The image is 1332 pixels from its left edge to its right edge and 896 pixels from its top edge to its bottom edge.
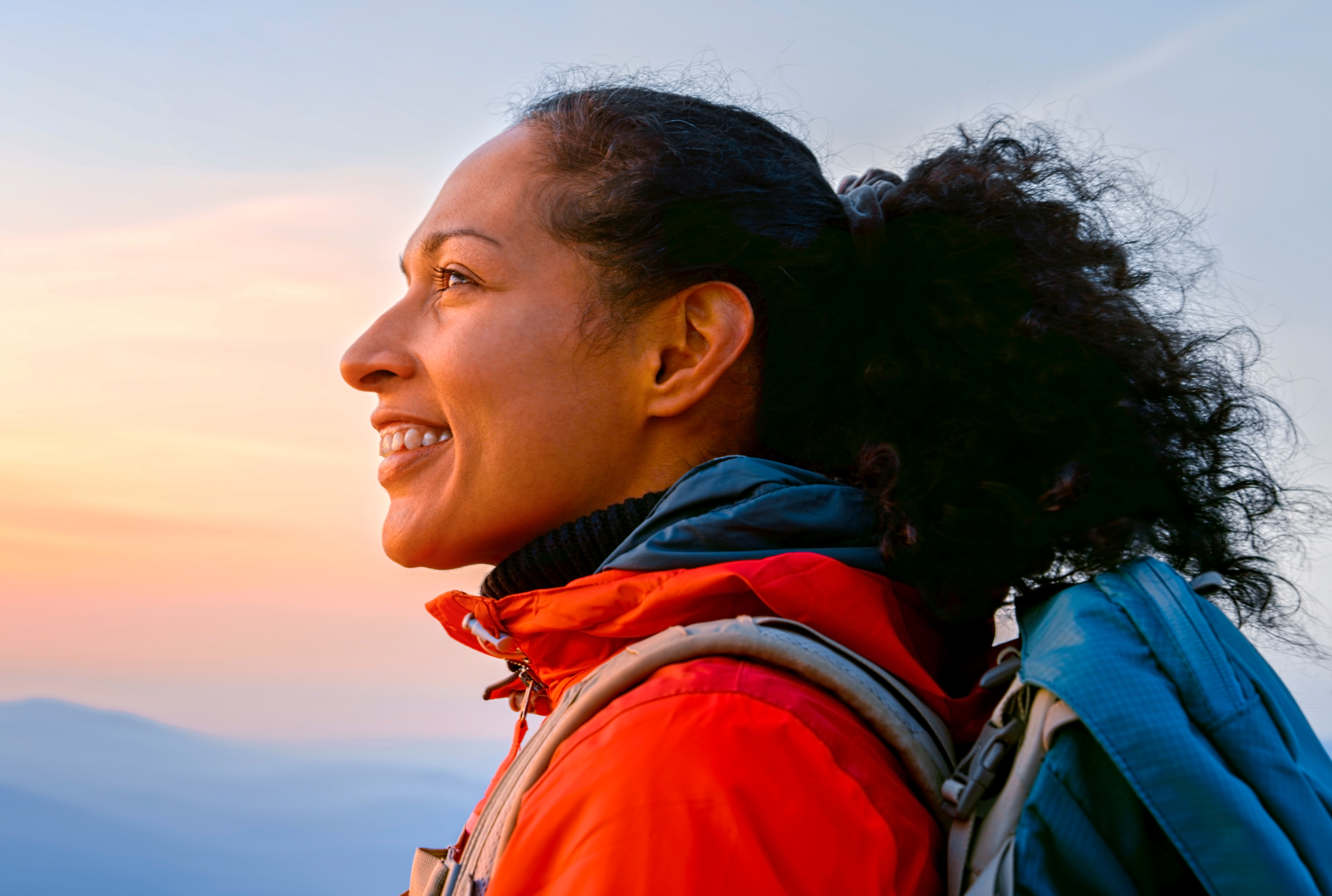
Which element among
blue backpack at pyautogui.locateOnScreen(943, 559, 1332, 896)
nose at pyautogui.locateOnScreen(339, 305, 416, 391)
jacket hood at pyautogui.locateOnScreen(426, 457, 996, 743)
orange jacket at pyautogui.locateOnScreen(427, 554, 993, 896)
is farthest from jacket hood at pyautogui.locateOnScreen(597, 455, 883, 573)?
nose at pyautogui.locateOnScreen(339, 305, 416, 391)

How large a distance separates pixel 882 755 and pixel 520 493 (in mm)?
939

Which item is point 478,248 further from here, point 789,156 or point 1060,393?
point 1060,393

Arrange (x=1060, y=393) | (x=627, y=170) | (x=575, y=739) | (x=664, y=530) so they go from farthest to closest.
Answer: (x=627, y=170)
(x=1060, y=393)
(x=664, y=530)
(x=575, y=739)

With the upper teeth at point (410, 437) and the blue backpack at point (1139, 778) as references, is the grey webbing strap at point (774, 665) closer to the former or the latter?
the blue backpack at point (1139, 778)

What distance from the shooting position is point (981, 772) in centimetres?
136

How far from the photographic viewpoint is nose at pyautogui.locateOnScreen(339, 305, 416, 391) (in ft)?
7.36

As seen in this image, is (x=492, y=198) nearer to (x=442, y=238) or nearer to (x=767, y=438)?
(x=442, y=238)

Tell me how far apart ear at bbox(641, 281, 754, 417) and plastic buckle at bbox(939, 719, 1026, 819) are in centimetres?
93

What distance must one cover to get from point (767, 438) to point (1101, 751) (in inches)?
39.9

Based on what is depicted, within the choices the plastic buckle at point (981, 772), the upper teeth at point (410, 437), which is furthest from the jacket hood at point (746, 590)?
the upper teeth at point (410, 437)

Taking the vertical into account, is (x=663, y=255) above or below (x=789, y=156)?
below

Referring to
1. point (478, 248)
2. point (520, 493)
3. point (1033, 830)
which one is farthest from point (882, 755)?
point (478, 248)

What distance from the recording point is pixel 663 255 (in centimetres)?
217

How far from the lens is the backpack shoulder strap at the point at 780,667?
1.40 m
